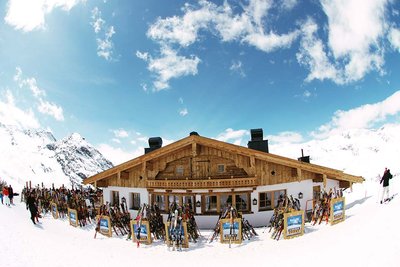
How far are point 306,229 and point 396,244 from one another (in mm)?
6068

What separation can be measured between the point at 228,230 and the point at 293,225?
10.4 feet

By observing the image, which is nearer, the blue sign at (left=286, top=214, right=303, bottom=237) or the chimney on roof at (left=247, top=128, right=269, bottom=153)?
the blue sign at (left=286, top=214, right=303, bottom=237)

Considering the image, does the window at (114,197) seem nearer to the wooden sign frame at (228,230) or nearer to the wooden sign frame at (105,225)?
the wooden sign frame at (105,225)

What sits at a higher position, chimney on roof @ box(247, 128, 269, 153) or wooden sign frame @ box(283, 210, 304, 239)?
chimney on roof @ box(247, 128, 269, 153)

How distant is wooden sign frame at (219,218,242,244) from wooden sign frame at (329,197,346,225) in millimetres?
4706

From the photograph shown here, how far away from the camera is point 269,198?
19578 millimetres

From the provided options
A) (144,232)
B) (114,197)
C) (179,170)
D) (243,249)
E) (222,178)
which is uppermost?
(179,170)

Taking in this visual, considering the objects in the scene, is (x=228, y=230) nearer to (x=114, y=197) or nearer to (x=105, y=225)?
(x=105, y=225)

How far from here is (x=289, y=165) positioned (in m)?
18.6

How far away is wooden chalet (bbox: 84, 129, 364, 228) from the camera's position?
18.9 meters

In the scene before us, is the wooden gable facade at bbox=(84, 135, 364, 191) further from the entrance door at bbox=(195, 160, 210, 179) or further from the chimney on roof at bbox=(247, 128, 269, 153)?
the chimney on roof at bbox=(247, 128, 269, 153)

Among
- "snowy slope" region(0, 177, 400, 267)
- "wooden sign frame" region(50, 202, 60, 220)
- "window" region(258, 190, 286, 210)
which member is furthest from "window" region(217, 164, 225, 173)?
"wooden sign frame" region(50, 202, 60, 220)

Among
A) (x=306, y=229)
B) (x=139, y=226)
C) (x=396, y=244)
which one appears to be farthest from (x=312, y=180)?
(x=139, y=226)

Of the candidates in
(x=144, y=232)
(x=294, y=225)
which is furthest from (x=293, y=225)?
(x=144, y=232)
